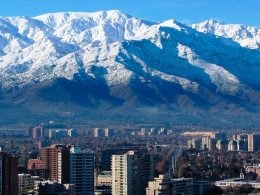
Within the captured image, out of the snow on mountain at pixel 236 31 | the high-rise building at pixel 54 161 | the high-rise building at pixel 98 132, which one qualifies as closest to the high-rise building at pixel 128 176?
the high-rise building at pixel 54 161

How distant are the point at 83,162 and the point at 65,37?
111 m

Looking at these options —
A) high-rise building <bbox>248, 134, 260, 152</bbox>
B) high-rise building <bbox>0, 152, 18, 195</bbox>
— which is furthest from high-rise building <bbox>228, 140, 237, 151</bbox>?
high-rise building <bbox>0, 152, 18, 195</bbox>

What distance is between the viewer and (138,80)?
117 metres

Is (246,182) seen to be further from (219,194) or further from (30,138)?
(30,138)

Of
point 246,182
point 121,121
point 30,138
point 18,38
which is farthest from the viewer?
point 18,38

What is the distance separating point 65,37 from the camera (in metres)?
151

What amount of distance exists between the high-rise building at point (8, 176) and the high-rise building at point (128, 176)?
561cm

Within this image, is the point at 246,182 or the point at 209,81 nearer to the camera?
the point at 246,182

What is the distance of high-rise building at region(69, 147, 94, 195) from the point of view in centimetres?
4012

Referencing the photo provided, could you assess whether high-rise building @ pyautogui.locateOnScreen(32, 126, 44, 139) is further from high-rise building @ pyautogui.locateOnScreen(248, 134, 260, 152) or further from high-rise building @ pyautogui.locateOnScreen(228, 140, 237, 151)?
high-rise building @ pyautogui.locateOnScreen(248, 134, 260, 152)

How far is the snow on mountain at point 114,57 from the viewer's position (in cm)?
11812

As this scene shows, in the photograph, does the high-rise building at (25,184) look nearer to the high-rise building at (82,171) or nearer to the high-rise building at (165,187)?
the high-rise building at (82,171)

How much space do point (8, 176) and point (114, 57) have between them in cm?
8552

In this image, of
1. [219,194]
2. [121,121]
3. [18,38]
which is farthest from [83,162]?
[18,38]
